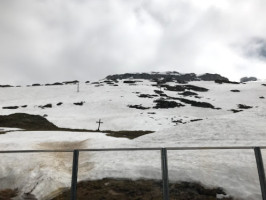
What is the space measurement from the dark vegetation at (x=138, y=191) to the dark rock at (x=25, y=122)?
146ft

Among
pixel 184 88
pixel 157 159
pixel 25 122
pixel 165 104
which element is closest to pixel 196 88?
pixel 184 88

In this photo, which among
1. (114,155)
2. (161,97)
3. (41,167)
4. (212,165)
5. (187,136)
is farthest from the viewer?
(161,97)

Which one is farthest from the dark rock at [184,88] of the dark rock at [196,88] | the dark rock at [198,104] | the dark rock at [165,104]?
the dark rock at [165,104]

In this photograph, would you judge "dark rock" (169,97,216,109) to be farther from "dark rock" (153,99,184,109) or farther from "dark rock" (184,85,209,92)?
"dark rock" (184,85,209,92)

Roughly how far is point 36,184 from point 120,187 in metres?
4.55

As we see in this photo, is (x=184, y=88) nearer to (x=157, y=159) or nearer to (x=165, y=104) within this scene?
(x=165, y=104)

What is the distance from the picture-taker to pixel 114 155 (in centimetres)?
1941

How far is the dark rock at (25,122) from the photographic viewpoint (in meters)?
56.6

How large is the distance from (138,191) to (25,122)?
51.9 meters

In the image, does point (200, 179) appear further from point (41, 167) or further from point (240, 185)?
point (41, 167)

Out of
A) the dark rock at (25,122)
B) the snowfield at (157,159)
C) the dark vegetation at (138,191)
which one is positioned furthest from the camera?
the dark rock at (25,122)

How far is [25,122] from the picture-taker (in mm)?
59938

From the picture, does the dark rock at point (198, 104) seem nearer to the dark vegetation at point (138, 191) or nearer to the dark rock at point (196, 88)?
the dark rock at point (196, 88)

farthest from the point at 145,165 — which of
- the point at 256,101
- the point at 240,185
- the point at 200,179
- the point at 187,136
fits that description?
the point at 256,101
